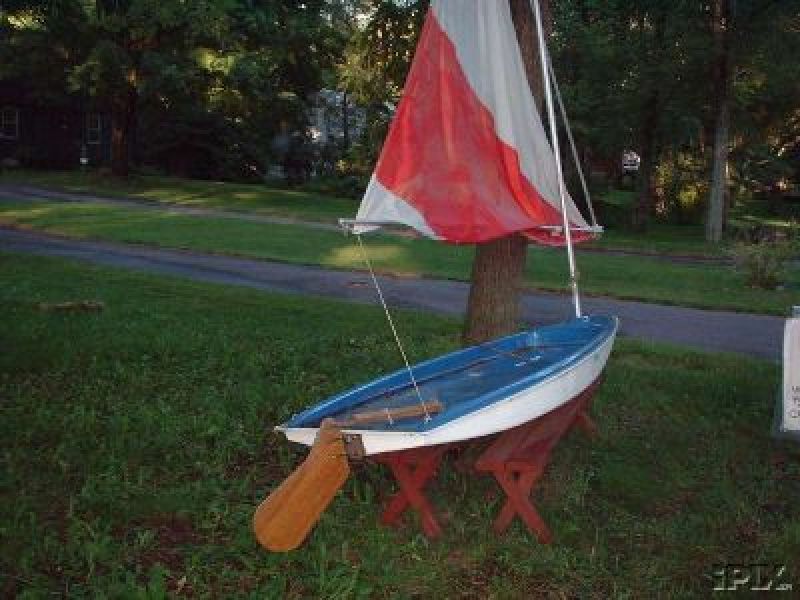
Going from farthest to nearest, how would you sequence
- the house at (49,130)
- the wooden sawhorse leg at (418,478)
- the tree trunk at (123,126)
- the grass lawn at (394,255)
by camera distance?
the house at (49,130) < the tree trunk at (123,126) < the grass lawn at (394,255) < the wooden sawhorse leg at (418,478)

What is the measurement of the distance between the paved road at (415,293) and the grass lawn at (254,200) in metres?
11.3

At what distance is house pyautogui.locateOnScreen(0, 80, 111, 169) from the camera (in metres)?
42.4

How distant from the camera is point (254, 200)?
34.5 meters

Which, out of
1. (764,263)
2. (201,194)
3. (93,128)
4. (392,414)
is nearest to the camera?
(392,414)

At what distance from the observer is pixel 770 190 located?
49.8m

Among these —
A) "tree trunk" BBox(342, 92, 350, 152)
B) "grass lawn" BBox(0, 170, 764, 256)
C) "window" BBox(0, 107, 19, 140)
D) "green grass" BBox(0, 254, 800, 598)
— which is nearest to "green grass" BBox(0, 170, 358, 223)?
"grass lawn" BBox(0, 170, 764, 256)

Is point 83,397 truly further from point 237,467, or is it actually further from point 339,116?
point 339,116

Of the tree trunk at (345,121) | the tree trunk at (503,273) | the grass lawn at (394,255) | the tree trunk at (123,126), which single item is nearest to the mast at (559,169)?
the tree trunk at (503,273)

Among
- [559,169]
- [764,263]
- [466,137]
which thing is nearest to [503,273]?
[559,169]

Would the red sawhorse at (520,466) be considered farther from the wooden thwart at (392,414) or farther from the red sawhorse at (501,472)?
the wooden thwart at (392,414)

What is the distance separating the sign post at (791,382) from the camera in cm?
734

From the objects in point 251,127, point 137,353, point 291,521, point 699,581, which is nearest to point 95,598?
point 291,521

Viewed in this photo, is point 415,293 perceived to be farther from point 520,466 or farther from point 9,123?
point 9,123

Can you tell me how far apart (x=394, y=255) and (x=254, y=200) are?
15159 mm
